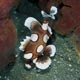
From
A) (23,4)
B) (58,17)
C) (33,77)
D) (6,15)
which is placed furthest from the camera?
(23,4)

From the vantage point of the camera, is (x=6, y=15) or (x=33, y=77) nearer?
(x=6, y=15)

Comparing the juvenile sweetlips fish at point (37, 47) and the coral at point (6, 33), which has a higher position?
the coral at point (6, 33)

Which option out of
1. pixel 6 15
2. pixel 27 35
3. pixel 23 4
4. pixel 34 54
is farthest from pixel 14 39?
pixel 23 4

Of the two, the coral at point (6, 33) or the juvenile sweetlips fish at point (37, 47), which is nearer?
the coral at point (6, 33)

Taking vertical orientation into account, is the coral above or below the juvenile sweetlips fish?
above

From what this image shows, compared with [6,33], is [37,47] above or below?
below

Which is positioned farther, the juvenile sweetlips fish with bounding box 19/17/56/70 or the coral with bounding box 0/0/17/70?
the juvenile sweetlips fish with bounding box 19/17/56/70

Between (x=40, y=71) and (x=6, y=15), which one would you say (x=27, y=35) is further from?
(x=6, y=15)

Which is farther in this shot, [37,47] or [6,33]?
[37,47]
